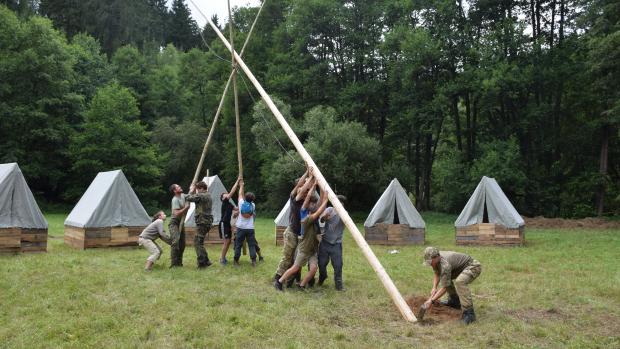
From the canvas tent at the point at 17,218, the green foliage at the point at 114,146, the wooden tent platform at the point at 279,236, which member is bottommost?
the wooden tent platform at the point at 279,236

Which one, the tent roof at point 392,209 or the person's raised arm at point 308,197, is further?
the tent roof at point 392,209

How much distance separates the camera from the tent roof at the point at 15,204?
41.0 feet

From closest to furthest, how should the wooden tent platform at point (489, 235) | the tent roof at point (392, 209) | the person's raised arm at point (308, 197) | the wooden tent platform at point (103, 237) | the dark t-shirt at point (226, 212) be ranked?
1. the person's raised arm at point (308, 197)
2. the dark t-shirt at point (226, 212)
3. the wooden tent platform at point (103, 237)
4. the wooden tent platform at point (489, 235)
5. the tent roof at point (392, 209)

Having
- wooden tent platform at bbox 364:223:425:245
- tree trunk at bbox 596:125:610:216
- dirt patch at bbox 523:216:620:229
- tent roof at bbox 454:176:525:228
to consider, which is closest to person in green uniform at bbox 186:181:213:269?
wooden tent platform at bbox 364:223:425:245

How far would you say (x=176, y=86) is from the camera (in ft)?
157

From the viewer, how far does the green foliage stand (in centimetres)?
3556

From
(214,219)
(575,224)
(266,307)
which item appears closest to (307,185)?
(266,307)

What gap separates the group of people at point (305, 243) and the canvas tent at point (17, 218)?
3536mm

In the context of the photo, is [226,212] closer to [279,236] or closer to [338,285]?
[338,285]

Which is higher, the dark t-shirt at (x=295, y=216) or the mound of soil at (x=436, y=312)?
the dark t-shirt at (x=295, y=216)

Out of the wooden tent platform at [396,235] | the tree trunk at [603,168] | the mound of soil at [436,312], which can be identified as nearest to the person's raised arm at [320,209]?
the mound of soil at [436,312]

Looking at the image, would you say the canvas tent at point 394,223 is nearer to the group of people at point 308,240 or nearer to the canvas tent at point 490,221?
the canvas tent at point 490,221

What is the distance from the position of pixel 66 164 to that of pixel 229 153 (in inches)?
469

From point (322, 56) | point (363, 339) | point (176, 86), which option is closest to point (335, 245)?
point (363, 339)
